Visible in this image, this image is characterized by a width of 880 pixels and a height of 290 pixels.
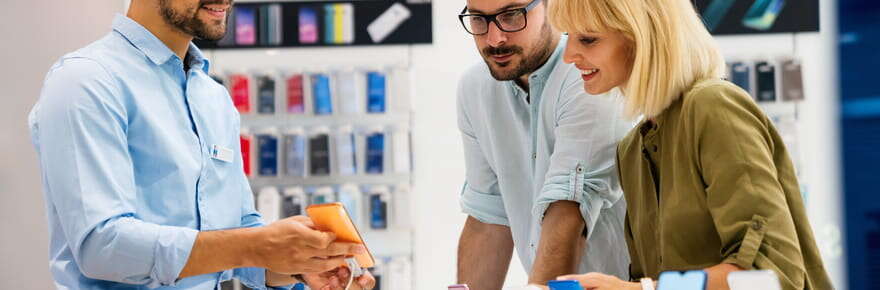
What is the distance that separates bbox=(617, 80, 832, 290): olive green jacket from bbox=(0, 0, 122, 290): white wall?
10.5 ft

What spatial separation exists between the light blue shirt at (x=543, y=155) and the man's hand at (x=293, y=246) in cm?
59

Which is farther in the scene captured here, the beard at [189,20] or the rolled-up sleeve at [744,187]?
the beard at [189,20]

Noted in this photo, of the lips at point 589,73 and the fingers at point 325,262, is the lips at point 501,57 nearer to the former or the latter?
the lips at point 589,73

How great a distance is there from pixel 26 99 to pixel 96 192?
9.52 feet

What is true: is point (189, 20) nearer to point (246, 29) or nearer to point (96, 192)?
point (96, 192)

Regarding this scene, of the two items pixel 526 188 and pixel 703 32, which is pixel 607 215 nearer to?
pixel 526 188

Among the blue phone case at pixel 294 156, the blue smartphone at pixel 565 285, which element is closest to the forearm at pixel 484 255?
the blue smartphone at pixel 565 285

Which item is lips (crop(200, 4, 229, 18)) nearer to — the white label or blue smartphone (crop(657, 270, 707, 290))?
blue smartphone (crop(657, 270, 707, 290))

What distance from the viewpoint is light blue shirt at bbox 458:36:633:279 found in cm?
222

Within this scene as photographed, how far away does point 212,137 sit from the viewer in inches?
82.3

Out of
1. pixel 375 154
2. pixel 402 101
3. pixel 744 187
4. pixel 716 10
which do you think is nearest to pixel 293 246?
pixel 744 187

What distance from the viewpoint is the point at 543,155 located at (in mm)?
2410

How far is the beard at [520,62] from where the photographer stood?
2418mm

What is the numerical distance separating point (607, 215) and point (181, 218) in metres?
1.07
